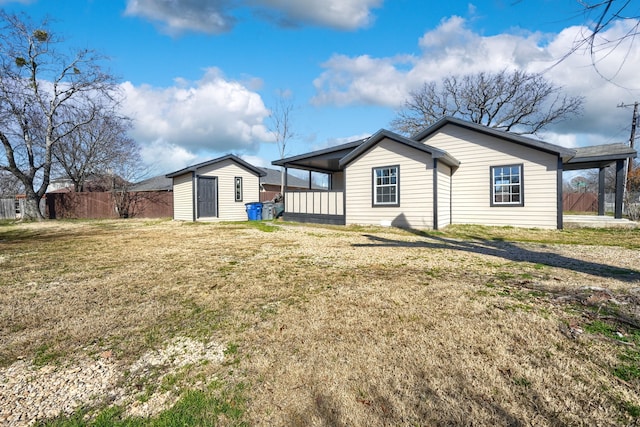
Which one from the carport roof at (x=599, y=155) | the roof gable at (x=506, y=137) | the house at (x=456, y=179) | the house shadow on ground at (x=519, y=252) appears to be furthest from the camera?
the carport roof at (x=599, y=155)

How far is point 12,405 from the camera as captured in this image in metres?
1.95

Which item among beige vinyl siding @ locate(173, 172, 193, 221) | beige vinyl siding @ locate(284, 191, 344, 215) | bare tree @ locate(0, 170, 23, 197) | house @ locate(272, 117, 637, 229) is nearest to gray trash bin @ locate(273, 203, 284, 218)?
beige vinyl siding @ locate(284, 191, 344, 215)

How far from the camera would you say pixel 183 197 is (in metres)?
17.4

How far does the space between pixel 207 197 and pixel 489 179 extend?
1326 cm

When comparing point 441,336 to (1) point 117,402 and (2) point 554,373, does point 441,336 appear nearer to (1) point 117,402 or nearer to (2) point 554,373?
(2) point 554,373

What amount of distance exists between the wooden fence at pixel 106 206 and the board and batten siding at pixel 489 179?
18.3m

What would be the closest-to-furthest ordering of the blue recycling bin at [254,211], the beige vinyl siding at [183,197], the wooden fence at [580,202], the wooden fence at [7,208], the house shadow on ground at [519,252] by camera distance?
the house shadow on ground at [519,252], the blue recycling bin at [254,211], the beige vinyl siding at [183,197], the wooden fence at [7,208], the wooden fence at [580,202]

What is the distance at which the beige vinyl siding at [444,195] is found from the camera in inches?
446

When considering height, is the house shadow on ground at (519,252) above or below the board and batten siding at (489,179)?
below

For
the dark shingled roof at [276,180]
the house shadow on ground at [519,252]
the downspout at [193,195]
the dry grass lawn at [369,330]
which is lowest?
the dry grass lawn at [369,330]

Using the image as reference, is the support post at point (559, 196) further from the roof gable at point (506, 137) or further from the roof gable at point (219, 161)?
the roof gable at point (219, 161)

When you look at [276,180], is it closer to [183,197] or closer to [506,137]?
[183,197]

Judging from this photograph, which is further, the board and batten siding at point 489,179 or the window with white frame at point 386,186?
the window with white frame at point 386,186

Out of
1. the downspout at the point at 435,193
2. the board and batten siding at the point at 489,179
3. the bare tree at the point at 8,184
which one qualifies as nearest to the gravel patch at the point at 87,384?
the downspout at the point at 435,193
